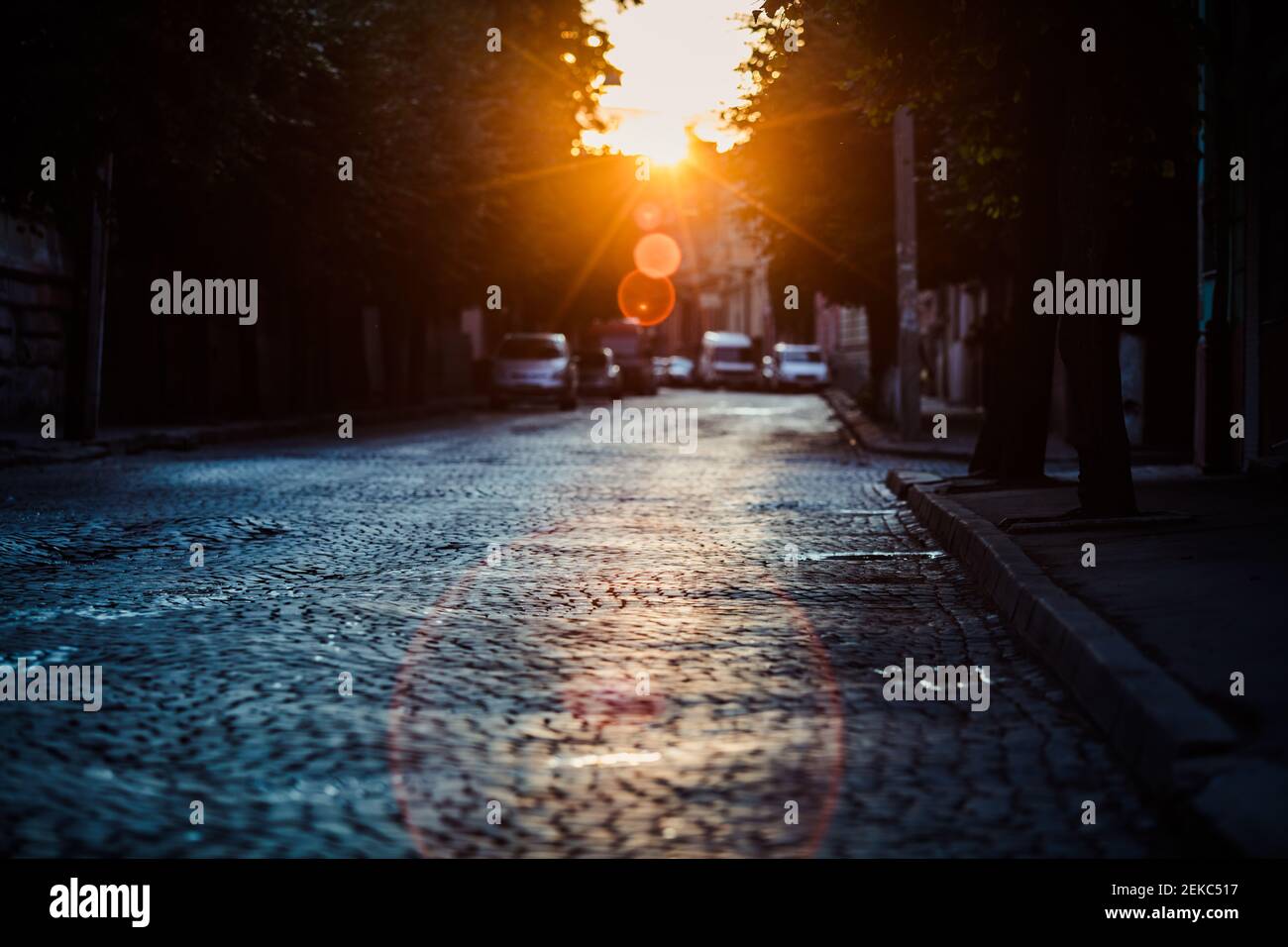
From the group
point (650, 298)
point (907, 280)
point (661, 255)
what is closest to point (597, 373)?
point (907, 280)

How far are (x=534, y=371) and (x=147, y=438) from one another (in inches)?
771

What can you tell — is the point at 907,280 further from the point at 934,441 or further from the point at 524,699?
the point at 524,699

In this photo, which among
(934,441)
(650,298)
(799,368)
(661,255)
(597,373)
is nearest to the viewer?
(934,441)

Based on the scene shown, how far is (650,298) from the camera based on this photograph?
416ft

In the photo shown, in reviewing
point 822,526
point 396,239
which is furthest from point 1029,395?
point 396,239

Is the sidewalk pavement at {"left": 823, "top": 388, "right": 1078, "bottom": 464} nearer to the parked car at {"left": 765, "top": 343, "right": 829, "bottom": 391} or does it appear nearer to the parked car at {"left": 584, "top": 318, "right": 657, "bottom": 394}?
the parked car at {"left": 584, "top": 318, "right": 657, "bottom": 394}

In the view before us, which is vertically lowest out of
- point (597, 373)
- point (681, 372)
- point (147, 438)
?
point (147, 438)

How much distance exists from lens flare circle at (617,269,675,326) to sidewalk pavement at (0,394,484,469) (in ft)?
290

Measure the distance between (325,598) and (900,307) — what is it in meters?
17.0

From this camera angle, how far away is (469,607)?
8.58 metres

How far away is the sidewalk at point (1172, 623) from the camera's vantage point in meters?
4.71
